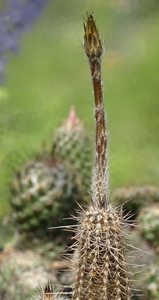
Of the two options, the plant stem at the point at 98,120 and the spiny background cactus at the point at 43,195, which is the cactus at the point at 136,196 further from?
the plant stem at the point at 98,120

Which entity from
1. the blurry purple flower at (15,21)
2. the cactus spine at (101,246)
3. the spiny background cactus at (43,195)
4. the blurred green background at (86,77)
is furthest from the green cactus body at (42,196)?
the blurry purple flower at (15,21)

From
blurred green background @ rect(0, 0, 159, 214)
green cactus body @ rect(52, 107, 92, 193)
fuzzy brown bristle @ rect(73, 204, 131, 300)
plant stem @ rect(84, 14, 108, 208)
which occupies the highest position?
blurred green background @ rect(0, 0, 159, 214)

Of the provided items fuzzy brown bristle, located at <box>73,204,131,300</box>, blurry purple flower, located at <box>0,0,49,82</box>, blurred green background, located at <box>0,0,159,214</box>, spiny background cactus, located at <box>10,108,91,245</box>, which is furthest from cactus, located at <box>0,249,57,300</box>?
blurry purple flower, located at <box>0,0,49,82</box>

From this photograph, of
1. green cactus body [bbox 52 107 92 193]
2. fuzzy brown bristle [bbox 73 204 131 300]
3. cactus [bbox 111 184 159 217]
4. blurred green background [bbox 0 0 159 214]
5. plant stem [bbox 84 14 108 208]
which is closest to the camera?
plant stem [bbox 84 14 108 208]

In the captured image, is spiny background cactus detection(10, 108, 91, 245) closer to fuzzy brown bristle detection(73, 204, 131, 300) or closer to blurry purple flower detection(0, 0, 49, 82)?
fuzzy brown bristle detection(73, 204, 131, 300)

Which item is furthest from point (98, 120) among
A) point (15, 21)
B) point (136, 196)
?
point (15, 21)

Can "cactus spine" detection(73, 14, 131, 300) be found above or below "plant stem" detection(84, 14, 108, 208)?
below
